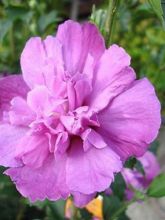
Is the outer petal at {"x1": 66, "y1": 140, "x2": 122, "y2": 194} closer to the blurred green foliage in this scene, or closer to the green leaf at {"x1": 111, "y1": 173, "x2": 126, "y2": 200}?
the green leaf at {"x1": 111, "y1": 173, "x2": 126, "y2": 200}

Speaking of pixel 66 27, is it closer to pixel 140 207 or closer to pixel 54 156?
pixel 54 156

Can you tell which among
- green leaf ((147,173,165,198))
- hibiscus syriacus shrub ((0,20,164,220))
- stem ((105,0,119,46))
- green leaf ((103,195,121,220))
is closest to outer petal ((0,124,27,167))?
hibiscus syriacus shrub ((0,20,164,220))

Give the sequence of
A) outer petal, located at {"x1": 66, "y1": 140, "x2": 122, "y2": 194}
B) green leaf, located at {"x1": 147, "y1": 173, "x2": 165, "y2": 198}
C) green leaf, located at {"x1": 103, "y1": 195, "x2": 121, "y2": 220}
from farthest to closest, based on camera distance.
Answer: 1. green leaf, located at {"x1": 103, "y1": 195, "x2": 121, "y2": 220}
2. green leaf, located at {"x1": 147, "y1": 173, "x2": 165, "y2": 198}
3. outer petal, located at {"x1": 66, "y1": 140, "x2": 122, "y2": 194}

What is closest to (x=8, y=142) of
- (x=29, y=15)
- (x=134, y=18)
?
(x=29, y=15)

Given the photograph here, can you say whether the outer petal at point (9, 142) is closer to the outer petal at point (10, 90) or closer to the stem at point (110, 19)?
the outer petal at point (10, 90)

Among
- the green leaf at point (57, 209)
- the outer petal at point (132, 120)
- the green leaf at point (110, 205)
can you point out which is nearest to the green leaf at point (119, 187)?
the green leaf at point (110, 205)
